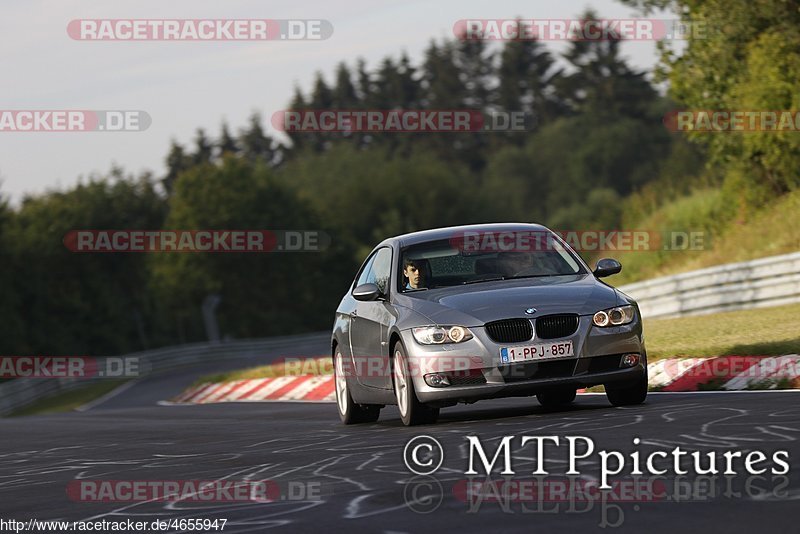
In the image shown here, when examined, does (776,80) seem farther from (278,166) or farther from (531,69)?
(278,166)

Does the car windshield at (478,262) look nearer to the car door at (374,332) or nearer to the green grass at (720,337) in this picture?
the car door at (374,332)

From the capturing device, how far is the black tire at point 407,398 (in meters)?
12.3

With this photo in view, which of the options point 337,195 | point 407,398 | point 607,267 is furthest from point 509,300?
point 337,195

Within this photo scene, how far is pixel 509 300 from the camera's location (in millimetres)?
12156

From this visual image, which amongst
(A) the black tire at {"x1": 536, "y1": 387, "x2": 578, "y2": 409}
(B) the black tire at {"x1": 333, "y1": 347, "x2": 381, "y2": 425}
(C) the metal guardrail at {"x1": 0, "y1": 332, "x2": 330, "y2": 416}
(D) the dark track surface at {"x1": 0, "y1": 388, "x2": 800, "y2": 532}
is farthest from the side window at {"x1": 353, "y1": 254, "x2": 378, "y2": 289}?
(C) the metal guardrail at {"x1": 0, "y1": 332, "x2": 330, "y2": 416}

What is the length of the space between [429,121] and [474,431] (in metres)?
138

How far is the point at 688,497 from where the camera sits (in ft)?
24.0

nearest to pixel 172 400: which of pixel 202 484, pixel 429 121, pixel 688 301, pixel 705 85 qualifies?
pixel 688 301

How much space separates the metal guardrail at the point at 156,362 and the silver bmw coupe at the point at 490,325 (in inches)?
1202

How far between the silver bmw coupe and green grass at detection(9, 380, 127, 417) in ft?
90.9

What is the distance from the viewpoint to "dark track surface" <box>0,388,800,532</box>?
7027mm

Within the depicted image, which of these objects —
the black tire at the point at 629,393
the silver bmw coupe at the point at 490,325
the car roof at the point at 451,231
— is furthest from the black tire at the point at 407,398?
the black tire at the point at 629,393

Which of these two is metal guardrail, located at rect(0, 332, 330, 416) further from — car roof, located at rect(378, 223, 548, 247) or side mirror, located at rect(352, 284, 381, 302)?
side mirror, located at rect(352, 284, 381, 302)

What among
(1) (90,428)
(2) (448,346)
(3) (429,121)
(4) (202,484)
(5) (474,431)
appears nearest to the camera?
(4) (202,484)
